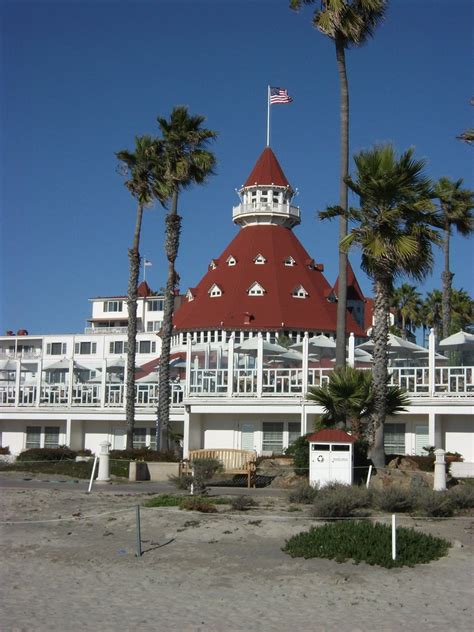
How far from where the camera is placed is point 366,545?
15.4 metres

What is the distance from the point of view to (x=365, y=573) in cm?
1461

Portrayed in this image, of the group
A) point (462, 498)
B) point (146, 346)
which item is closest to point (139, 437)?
point (462, 498)

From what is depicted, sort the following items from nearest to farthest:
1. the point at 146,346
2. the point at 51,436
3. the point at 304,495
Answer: the point at 304,495, the point at 51,436, the point at 146,346

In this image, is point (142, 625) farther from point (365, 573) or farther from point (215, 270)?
point (215, 270)

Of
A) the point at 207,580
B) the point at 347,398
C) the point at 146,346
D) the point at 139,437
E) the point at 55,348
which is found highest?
the point at 55,348

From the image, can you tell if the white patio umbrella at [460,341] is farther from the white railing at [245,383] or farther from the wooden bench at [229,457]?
the wooden bench at [229,457]

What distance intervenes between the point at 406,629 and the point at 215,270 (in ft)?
170

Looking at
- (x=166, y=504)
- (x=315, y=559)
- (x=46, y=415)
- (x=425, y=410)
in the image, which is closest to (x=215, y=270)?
(x=46, y=415)

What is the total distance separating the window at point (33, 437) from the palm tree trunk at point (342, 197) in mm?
18434

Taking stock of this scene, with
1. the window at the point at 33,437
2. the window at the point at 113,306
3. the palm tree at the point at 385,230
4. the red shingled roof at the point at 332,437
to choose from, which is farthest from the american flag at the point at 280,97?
the window at the point at 113,306

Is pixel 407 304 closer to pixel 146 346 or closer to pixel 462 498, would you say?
pixel 146 346

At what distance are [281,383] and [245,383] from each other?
4.29 ft

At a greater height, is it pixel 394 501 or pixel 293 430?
pixel 293 430

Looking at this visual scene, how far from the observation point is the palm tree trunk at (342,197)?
91.0 feet
